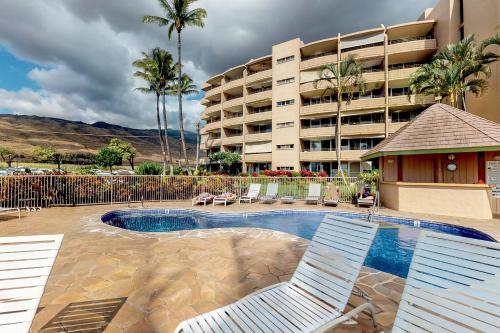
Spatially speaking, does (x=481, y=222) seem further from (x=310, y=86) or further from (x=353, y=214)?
(x=310, y=86)

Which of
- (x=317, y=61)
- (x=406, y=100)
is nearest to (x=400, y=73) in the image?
(x=406, y=100)

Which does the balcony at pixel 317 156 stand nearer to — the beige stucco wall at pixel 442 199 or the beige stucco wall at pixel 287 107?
the beige stucco wall at pixel 287 107

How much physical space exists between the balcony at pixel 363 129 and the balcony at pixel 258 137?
1041 cm

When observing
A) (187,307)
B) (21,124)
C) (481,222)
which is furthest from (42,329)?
(21,124)

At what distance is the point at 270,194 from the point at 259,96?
25.8 meters

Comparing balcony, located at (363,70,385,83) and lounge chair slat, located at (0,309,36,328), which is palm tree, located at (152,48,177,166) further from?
lounge chair slat, located at (0,309,36,328)

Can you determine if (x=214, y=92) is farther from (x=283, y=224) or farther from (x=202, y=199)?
(x=283, y=224)

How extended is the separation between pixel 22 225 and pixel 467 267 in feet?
35.1

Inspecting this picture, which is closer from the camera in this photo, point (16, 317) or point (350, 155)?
point (16, 317)

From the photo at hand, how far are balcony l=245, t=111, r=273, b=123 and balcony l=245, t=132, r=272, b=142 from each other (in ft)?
7.69

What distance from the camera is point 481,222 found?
30.0ft

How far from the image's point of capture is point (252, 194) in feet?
45.5

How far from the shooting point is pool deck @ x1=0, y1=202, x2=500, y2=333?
9.21 ft

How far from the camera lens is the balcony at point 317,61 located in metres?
30.6
